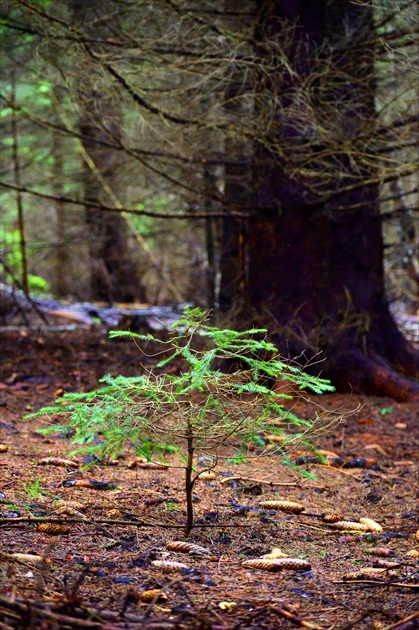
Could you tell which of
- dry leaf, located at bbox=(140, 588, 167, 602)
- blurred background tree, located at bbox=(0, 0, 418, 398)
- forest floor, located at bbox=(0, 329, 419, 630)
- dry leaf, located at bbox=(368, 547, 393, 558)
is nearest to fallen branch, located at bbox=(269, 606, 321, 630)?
forest floor, located at bbox=(0, 329, 419, 630)

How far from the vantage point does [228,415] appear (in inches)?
137

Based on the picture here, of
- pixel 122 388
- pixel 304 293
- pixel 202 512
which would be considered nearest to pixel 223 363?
pixel 304 293

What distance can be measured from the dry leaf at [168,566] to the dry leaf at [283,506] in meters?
1.25

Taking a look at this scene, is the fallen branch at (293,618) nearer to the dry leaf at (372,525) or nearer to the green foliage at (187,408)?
the green foliage at (187,408)

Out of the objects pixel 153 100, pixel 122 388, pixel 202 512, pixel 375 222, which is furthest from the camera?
pixel 375 222

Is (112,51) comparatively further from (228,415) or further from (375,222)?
(228,415)

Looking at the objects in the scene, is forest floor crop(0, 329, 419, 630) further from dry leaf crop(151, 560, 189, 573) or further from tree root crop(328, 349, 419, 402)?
tree root crop(328, 349, 419, 402)

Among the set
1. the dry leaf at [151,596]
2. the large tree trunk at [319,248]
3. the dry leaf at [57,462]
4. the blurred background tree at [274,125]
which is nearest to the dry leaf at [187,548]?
the dry leaf at [151,596]

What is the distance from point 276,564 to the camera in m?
3.12

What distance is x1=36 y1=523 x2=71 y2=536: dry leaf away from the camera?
130 inches

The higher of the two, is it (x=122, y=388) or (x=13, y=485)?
(x=122, y=388)

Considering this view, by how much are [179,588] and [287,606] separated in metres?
0.42

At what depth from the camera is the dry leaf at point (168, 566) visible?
295 cm

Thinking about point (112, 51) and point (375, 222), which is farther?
point (375, 222)
